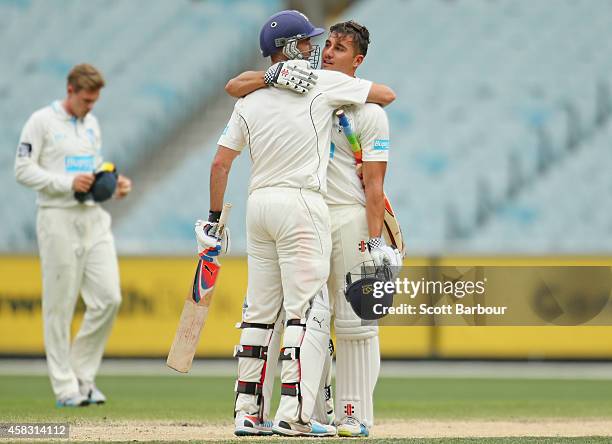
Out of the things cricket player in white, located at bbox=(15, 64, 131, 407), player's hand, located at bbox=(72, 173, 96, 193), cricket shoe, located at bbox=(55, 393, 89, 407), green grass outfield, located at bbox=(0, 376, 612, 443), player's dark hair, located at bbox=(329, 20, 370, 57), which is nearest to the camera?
player's dark hair, located at bbox=(329, 20, 370, 57)

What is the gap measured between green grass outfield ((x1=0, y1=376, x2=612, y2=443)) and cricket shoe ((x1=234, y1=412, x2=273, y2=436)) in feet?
2.07

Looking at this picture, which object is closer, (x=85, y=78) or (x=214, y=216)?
(x=214, y=216)

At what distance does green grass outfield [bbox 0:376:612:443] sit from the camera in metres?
7.50

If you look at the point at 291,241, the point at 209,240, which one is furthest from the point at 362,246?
the point at 209,240

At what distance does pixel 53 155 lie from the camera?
8555 mm

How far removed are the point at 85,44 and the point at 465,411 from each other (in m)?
12.6

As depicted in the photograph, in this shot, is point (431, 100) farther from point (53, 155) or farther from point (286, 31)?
point (286, 31)

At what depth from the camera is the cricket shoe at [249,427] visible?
5.79 metres

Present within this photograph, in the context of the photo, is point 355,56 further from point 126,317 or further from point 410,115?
point 410,115

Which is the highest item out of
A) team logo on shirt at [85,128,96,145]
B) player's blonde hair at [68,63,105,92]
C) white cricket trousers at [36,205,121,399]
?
player's blonde hair at [68,63,105,92]

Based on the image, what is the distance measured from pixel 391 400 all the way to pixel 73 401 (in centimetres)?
255

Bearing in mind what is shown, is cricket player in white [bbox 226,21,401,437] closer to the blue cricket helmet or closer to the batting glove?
the blue cricket helmet

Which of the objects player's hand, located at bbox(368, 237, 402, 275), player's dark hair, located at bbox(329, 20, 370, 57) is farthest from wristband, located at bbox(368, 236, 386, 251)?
player's dark hair, located at bbox(329, 20, 370, 57)

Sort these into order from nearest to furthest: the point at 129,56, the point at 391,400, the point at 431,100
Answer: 1. the point at 391,400
2. the point at 431,100
3. the point at 129,56
